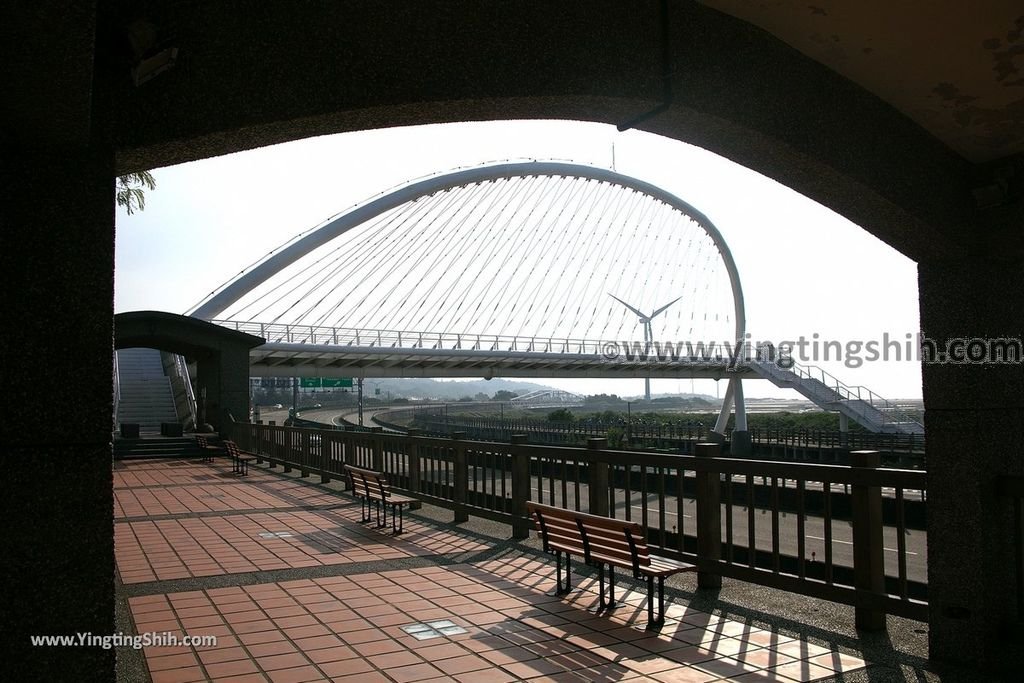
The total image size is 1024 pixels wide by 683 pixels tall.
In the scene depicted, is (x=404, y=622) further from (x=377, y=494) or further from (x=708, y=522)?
(x=377, y=494)

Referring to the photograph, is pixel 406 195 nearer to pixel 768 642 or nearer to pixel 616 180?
pixel 616 180

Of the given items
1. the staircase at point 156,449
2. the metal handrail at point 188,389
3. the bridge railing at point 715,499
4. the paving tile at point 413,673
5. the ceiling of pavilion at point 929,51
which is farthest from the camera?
the metal handrail at point 188,389

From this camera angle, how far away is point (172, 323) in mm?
26172

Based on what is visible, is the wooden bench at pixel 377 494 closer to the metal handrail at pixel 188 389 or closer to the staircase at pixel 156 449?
the staircase at pixel 156 449

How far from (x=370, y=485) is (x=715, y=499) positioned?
5.18 m

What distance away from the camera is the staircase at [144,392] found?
33.2m

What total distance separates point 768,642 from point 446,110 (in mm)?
3928

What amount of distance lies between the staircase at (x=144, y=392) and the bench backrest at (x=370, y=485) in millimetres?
23592

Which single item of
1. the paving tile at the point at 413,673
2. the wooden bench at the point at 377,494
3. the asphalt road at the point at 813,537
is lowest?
the asphalt road at the point at 813,537

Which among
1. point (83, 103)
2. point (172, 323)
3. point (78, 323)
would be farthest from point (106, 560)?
point (172, 323)

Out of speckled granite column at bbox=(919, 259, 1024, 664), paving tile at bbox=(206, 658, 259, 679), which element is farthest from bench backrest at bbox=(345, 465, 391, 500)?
speckled granite column at bbox=(919, 259, 1024, 664)

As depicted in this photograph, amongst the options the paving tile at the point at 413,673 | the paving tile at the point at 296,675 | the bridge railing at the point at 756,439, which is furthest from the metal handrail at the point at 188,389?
the paving tile at the point at 413,673

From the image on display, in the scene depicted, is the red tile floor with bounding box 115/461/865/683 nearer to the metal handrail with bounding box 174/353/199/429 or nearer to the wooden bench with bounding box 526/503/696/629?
the wooden bench with bounding box 526/503/696/629

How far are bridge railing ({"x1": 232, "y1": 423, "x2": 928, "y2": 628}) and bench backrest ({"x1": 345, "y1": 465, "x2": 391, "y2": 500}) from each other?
0.86m
